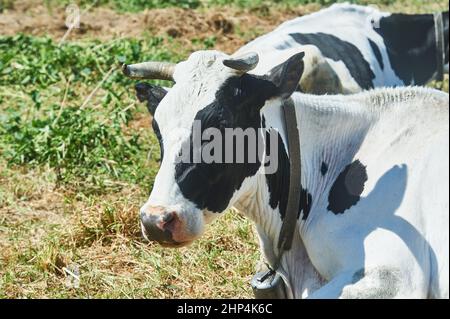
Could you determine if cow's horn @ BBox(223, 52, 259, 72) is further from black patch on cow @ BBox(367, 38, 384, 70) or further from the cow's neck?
black patch on cow @ BBox(367, 38, 384, 70)

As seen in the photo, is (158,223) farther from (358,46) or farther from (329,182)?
(358,46)

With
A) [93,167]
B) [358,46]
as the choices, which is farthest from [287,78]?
[358,46]

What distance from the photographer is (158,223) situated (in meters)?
3.69

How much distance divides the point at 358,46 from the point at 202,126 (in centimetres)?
409

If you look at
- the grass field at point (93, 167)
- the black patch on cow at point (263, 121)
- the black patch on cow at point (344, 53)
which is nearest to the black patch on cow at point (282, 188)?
the black patch on cow at point (263, 121)

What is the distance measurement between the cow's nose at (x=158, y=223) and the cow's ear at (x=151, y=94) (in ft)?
2.63

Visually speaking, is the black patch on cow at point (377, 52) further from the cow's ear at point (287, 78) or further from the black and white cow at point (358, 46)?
the cow's ear at point (287, 78)

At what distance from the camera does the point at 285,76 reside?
3990 mm

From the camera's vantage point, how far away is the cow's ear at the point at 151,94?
4.32 meters

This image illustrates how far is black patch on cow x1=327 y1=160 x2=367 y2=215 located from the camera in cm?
407

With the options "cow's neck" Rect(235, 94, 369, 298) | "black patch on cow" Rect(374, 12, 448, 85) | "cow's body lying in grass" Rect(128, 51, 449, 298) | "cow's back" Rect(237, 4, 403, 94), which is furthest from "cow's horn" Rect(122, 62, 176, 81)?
"black patch on cow" Rect(374, 12, 448, 85)

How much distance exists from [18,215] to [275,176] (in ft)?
9.39

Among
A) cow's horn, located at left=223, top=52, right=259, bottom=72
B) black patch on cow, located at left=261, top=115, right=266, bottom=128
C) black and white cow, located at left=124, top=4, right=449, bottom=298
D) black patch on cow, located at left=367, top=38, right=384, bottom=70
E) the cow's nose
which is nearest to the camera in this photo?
the cow's nose
